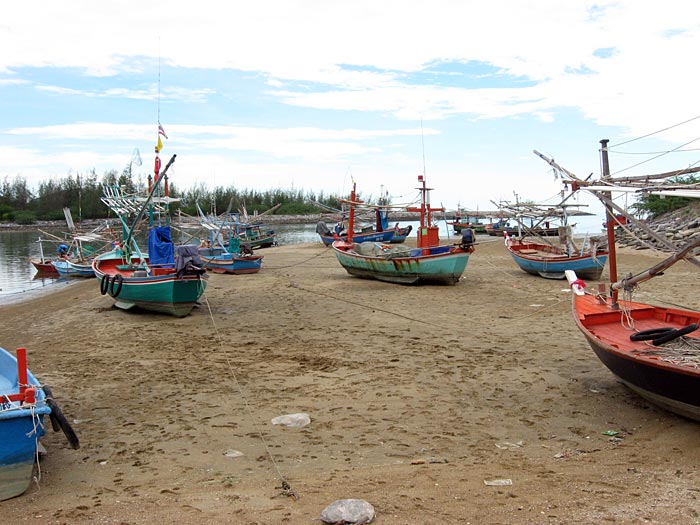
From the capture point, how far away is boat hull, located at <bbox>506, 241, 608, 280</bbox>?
1959cm

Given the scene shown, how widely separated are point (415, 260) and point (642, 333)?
37.4 feet

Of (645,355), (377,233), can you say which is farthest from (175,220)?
(645,355)

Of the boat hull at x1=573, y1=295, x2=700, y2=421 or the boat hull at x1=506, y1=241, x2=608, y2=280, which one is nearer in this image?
the boat hull at x1=573, y1=295, x2=700, y2=421

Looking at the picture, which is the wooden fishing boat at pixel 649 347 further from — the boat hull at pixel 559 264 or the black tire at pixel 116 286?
the black tire at pixel 116 286

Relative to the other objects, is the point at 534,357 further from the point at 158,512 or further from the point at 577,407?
the point at 158,512

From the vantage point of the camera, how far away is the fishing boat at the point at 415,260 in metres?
18.7

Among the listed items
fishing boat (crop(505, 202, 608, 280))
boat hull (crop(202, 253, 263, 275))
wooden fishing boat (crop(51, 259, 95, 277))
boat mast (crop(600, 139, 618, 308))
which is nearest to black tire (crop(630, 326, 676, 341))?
boat mast (crop(600, 139, 618, 308))

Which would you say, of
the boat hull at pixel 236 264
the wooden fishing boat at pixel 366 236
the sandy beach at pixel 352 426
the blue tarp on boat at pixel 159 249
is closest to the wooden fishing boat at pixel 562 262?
the sandy beach at pixel 352 426

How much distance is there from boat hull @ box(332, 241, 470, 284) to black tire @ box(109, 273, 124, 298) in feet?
26.7

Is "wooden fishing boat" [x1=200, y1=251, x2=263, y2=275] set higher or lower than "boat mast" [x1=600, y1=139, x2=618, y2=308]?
lower

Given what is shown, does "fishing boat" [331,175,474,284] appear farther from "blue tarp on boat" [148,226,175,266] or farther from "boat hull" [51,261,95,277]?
"boat hull" [51,261,95,277]

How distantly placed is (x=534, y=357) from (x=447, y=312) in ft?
15.0

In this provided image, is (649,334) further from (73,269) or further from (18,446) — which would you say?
(73,269)

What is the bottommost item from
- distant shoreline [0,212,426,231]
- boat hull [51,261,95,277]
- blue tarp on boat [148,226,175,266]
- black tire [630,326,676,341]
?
boat hull [51,261,95,277]
